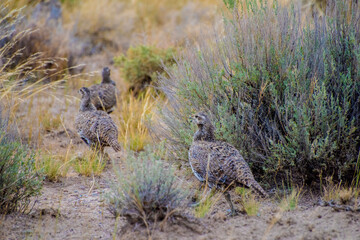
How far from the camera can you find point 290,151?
4656mm

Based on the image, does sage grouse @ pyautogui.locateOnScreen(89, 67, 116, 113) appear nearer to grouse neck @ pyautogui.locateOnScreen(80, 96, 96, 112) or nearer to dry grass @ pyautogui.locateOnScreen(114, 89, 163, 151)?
dry grass @ pyautogui.locateOnScreen(114, 89, 163, 151)

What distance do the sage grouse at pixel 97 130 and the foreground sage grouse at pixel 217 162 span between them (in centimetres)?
176

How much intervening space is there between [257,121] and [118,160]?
264cm

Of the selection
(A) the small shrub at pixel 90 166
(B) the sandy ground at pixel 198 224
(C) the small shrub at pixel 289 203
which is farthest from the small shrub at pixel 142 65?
(C) the small shrub at pixel 289 203

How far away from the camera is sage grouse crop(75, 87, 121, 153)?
6.19 m

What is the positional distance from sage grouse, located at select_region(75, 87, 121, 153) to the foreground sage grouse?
1.76m

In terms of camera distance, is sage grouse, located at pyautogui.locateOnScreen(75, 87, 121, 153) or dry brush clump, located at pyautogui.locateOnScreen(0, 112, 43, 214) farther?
sage grouse, located at pyautogui.locateOnScreen(75, 87, 121, 153)

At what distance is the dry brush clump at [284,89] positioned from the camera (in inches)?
180

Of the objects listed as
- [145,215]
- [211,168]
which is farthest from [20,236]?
[211,168]

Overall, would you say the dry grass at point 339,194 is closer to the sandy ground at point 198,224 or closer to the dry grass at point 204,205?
the sandy ground at point 198,224

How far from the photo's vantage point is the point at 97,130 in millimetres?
6258

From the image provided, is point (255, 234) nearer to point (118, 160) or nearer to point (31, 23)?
point (118, 160)

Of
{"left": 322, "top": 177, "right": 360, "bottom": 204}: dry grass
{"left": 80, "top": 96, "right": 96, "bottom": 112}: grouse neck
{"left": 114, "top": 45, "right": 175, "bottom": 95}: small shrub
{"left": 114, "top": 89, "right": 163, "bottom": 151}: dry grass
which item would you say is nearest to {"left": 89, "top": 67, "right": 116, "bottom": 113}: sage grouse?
{"left": 114, "top": 89, "right": 163, "bottom": 151}: dry grass

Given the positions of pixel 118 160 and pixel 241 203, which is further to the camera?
pixel 118 160
